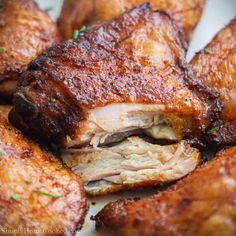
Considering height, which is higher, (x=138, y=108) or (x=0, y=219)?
(x=138, y=108)

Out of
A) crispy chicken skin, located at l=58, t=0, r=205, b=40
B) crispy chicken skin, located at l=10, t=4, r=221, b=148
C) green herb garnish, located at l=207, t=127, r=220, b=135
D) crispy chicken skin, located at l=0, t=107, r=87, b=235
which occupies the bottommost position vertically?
crispy chicken skin, located at l=0, t=107, r=87, b=235

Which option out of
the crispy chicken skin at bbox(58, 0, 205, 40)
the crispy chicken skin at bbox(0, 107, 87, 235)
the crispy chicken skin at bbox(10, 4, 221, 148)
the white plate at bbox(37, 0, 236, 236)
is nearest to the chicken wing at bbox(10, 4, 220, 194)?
the crispy chicken skin at bbox(10, 4, 221, 148)

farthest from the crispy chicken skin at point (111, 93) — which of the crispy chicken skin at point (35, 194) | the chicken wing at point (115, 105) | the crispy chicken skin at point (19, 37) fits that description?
the crispy chicken skin at point (19, 37)

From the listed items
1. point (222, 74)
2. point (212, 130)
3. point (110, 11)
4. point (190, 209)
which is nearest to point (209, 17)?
point (110, 11)

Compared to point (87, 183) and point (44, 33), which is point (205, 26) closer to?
point (44, 33)

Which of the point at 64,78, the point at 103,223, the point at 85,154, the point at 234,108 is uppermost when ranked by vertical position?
the point at 64,78

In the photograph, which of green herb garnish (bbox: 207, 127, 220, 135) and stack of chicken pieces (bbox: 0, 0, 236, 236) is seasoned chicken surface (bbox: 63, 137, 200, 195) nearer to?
stack of chicken pieces (bbox: 0, 0, 236, 236)

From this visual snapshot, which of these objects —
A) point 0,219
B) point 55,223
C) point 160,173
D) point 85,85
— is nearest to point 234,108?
point 160,173
